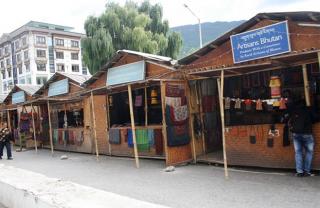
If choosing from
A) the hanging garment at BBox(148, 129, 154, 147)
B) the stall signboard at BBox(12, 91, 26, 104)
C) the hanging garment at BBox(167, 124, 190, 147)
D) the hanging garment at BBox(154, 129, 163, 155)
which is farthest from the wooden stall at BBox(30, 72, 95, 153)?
the hanging garment at BBox(167, 124, 190, 147)

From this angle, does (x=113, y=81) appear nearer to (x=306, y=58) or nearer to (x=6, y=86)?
(x=306, y=58)

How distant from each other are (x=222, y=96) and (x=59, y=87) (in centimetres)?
1067

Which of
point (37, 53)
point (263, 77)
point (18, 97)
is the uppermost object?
point (37, 53)

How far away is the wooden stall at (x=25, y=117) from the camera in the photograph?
750 inches

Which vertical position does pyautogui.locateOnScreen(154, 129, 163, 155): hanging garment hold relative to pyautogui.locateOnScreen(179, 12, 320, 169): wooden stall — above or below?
below

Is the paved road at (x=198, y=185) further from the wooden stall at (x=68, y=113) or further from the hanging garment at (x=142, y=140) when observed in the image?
the wooden stall at (x=68, y=113)

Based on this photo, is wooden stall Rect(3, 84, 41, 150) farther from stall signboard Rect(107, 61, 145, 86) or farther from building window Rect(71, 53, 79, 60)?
building window Rect(71, 53, 79, 60)

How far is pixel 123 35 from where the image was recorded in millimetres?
32844

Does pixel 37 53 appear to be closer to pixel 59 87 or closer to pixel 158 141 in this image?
pixel 59 87

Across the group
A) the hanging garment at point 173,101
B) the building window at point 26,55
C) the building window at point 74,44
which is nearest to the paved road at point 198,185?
the hanging garment at point 173,101

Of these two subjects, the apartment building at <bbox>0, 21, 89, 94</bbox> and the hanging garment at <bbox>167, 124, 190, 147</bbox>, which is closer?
the hanging garment at <bbox>167, 124, 190, 147</bbox>

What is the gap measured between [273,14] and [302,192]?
399cm

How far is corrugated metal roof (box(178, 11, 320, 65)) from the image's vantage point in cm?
755

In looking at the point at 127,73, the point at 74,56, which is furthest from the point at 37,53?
the point at 127,73
